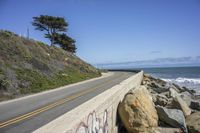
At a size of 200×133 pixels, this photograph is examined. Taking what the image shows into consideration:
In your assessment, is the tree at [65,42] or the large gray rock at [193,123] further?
the tree at [65,42]

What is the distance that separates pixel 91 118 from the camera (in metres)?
7.48

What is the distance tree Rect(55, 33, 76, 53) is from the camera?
62.3 meters

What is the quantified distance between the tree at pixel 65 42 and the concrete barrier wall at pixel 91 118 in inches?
2047

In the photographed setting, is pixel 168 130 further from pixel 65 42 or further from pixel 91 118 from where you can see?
pixel 65 42

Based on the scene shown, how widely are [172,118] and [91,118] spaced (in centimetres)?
624

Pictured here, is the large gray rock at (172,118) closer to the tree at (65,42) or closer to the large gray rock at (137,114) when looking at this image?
the large gray rock at (137,114)

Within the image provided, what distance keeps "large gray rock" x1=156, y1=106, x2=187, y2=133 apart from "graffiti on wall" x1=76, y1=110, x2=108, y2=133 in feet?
14.3

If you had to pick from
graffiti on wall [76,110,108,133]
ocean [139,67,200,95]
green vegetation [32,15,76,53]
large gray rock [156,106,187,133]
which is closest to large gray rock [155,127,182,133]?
large gray rock [156,106,187,133]

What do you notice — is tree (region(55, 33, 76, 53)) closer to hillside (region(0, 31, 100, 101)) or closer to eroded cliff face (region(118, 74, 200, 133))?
hillside (region(0, 31, 100, 101))

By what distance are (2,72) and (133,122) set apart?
61.6 feet

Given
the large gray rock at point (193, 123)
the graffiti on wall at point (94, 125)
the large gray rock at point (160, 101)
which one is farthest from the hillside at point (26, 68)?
the graffiti on wall at point (94, 125)

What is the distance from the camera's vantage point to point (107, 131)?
31.2 ft

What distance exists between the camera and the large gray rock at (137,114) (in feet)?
35.2

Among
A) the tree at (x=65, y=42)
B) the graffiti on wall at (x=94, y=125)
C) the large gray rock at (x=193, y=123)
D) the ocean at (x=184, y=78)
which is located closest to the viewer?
the graffiti on wall at (x=94, y=125)
